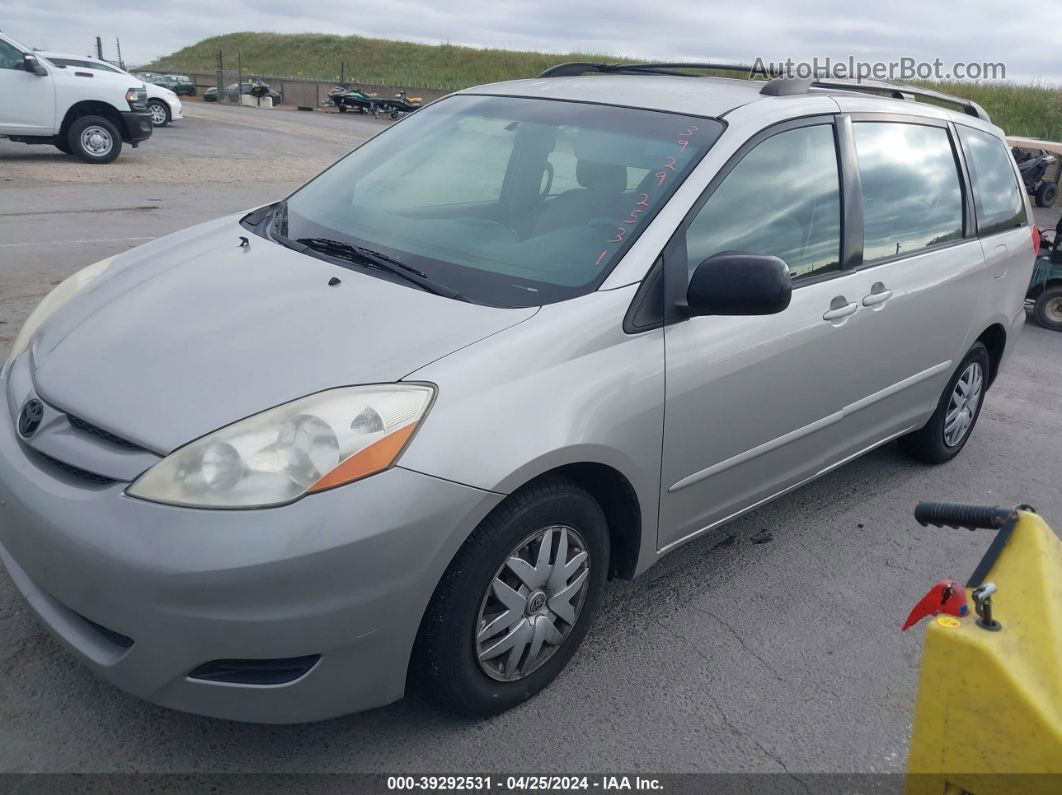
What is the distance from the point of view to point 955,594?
5.51ft

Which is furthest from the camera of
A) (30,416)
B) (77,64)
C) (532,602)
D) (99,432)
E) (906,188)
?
(77,64)

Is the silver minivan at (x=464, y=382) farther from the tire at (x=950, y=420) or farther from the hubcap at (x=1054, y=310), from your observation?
the hubcap at (x=1054, y=310)

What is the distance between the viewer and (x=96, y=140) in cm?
1420

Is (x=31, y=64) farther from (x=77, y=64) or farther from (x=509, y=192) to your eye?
(x=509, y=192)

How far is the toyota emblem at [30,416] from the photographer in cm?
245

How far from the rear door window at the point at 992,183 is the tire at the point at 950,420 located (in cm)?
63

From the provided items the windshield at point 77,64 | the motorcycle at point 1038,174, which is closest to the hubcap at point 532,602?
the windshield at point 77,64

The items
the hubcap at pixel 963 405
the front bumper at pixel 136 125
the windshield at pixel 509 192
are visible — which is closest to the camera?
the windshield at pixel 509 192

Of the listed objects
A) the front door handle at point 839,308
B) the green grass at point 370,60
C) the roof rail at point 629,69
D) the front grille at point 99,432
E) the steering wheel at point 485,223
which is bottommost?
the front grille at point 99,432

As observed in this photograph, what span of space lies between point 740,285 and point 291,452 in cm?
136

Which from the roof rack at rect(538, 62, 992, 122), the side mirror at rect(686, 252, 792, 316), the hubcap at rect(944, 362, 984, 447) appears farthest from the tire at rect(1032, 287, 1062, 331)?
the side mirror at rect(686, 252, 792, 316)

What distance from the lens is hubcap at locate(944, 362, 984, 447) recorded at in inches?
185

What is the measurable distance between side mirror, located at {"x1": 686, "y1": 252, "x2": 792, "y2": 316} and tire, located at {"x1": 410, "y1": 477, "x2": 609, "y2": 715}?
2.24 ft

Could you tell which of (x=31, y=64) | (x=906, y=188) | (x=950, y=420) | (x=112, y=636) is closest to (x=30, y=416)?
(x=112, y=636)
